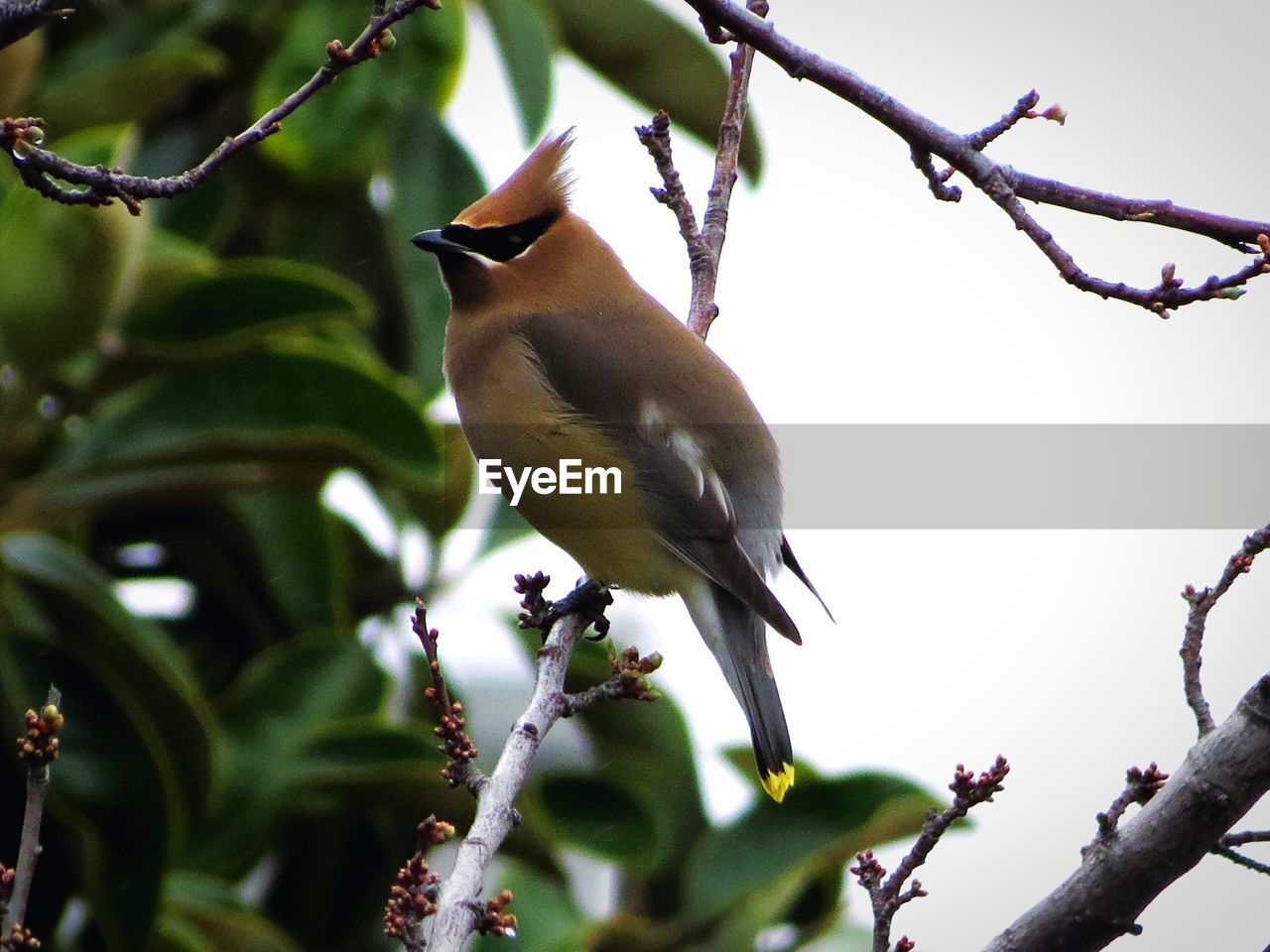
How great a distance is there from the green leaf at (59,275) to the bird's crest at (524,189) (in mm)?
676

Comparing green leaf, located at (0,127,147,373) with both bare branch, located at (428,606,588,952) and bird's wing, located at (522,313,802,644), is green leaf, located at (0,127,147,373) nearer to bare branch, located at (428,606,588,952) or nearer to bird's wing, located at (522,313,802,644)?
bird's wing, located at (522,313,802,644)

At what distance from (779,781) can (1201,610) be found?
3.15 feet

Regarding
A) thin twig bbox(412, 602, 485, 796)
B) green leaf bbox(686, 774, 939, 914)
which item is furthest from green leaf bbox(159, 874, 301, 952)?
thin twig bbox(412, 602, 485, 796)

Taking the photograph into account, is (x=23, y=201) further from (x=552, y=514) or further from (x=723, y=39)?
(x=723, y=39)

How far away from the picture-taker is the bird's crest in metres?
3.38

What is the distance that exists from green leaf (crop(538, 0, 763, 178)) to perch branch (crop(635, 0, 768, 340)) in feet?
2.11

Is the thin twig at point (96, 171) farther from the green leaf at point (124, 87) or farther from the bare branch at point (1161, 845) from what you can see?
the green leaf at point (124, 87)

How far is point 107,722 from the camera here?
3.06 meters

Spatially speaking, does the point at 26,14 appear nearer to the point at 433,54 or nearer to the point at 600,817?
the point at 600,817

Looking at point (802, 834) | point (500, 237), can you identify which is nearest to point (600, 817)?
point (802, 834)

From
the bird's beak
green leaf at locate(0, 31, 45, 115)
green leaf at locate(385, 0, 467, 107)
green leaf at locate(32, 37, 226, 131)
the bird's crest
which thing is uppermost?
green leaf at locate(385, 0, 467, 107)

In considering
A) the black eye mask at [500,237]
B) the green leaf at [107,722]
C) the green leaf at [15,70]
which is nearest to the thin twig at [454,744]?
the green leaf at [107,722]

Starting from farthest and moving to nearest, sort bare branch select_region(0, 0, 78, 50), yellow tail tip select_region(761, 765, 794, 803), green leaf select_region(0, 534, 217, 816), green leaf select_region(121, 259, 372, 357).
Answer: green leaf select_region(121, 259, 372, 357)
green leaf select_region(0, 534, 217, 816)
yellow tail tip select_region(761, 765, 794, 803)
bare branch select_region(0, 0, 78, 50)

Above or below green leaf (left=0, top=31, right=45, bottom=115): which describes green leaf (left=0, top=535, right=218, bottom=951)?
below
